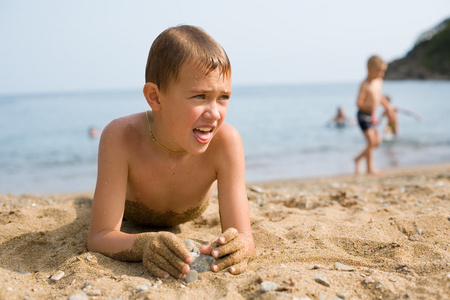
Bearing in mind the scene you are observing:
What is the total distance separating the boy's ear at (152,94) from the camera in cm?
261

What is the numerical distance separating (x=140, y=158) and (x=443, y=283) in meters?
2.00

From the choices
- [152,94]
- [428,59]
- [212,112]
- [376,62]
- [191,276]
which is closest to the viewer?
[191,276]

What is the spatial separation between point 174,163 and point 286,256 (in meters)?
1.01

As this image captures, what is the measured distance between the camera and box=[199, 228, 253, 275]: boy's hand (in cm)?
248

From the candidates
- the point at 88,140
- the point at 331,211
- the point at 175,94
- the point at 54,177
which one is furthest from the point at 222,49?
the point at 88,140

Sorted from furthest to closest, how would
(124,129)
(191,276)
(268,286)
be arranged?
1. (124,129)
2. (191,276)
3. (268,286)

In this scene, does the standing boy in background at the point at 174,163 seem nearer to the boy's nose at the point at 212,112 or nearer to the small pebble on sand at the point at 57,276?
the boy's nose at the point at 212,112

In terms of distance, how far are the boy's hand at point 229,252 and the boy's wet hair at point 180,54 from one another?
1.00 m

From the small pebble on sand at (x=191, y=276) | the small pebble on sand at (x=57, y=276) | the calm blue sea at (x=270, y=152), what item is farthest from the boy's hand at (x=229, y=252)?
the calm blue sea at (x=270, y=152)

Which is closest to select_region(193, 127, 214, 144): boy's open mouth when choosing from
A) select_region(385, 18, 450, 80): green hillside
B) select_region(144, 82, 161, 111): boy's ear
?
select_region(144, 82, 161, 111): boy's ear

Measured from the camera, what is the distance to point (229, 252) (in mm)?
2521

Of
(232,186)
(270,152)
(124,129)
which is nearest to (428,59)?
(270,152)

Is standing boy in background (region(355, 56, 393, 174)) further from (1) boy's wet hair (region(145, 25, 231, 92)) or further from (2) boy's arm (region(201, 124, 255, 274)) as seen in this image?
(1) boy's wet hair (region(145, 25, 231, 92))

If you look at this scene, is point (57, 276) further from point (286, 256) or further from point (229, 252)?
point (286, 256)
